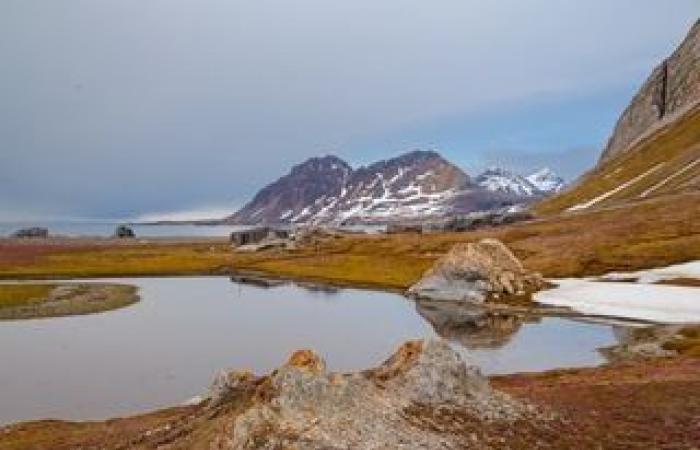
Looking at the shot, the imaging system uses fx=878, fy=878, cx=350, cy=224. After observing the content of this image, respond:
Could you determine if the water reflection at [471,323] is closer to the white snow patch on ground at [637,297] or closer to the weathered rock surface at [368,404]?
the white snow patch on ground at [637,297]

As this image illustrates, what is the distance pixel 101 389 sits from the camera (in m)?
58.2

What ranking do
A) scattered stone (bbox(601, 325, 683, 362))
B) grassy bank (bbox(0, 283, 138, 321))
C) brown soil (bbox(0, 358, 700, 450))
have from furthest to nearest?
1. grassy bank (bbox(0, 283, 138, 321))
2. scattered stone (bbox(601, 325, 683, 362))
3. brown soil (bbox(0, 358, 700, 450))

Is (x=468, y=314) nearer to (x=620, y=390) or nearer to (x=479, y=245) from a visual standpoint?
(x=479, y=245)

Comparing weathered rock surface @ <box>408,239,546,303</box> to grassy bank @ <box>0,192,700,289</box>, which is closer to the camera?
weathered rock surface @ <box>408,239,546,303</box>

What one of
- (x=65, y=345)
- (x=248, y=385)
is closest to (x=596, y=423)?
(x=248, y=385)

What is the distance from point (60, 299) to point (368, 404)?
94.3 meters

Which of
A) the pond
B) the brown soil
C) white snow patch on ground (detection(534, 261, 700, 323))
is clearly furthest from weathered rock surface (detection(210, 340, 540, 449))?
white snow patch on ground (detection(534, 261, 700, 323))

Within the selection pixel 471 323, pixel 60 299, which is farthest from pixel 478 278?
pixel 60 299

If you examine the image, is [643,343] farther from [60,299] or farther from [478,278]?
[60,299]

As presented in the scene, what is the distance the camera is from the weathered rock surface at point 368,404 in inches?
983

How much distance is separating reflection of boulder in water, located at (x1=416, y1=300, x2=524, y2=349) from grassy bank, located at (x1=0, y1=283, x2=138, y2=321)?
3924 centimetres

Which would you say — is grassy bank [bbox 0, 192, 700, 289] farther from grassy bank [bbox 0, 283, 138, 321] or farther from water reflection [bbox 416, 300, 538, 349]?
grassy bank [bbox 0, 283, 138, 321]

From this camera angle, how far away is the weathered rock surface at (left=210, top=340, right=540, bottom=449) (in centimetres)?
2497

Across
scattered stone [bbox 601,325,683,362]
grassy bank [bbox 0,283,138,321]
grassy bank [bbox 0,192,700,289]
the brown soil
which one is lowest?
scattered stone [bbox 601,325,683,362]
